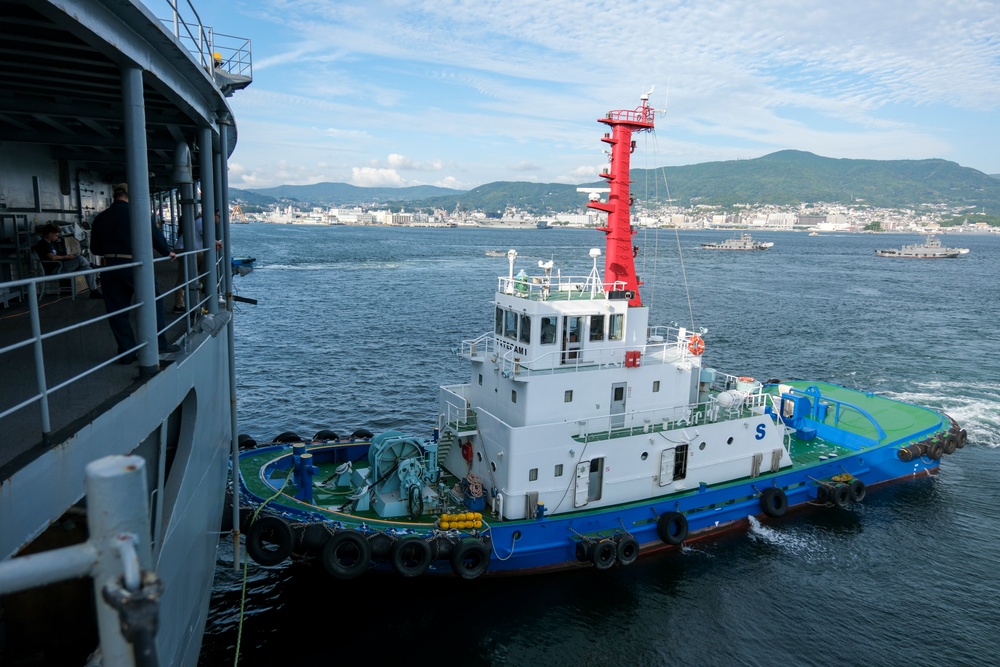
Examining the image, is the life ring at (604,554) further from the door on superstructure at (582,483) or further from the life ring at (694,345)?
the life ring at (694,345)

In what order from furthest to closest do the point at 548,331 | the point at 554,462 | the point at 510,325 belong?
the point at 510,325 < the point at 548,331 < the point at 554,462

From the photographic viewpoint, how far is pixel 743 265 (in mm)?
96750

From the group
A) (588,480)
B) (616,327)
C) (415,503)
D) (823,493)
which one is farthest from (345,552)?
(823,493)

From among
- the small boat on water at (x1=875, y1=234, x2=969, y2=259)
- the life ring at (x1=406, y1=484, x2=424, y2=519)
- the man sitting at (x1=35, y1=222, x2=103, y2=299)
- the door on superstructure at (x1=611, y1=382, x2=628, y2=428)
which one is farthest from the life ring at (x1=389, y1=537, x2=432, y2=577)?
the small boat on water at (x1=875, y1=234, x2=969, y2=259)

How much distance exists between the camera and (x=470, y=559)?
14102 mm

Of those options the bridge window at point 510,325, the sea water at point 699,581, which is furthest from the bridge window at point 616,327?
the sea water at point 699,581

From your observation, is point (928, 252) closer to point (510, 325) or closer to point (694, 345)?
point (694, 345)

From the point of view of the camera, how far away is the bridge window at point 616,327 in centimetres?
1622

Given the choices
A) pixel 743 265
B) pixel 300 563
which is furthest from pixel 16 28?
pixel 743 265

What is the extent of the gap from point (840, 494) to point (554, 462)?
32.3 ft

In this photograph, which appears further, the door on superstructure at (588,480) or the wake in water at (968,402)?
the wake in water at (968,402)

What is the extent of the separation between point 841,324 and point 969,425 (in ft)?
72.3

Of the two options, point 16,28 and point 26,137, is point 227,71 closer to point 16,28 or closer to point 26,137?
point 26,137

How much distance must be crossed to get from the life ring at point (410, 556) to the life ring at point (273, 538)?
2214 millimetres
